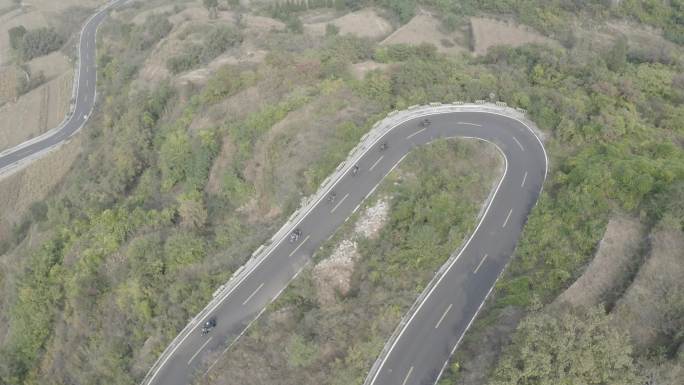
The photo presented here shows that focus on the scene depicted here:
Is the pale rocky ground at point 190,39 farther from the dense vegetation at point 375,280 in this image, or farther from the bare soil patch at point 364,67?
the dense vegetation at point 375,280

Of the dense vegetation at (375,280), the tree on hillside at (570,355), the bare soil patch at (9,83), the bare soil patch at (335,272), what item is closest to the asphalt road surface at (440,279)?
the dense vegetation at (375,280)

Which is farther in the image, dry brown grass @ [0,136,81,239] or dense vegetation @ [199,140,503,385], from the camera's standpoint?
dry brown grass @ [0,136,81,239]

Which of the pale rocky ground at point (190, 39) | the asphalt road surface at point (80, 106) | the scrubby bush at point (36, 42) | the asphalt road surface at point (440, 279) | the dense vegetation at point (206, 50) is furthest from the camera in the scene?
the scrubby bush at point (36, 42)

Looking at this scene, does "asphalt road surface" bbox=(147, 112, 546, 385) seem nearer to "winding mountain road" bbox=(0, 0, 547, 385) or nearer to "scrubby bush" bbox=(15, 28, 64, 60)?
"winding mountain road" bbox=(0, 0, 547, 385)

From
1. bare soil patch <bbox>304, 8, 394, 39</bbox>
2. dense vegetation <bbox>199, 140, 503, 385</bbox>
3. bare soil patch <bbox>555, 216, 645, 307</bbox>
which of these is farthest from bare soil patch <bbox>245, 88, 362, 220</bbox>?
bare soil patch <bbox>304, 8, 394, 39</bbox>

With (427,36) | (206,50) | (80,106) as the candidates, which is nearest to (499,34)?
(427,36)

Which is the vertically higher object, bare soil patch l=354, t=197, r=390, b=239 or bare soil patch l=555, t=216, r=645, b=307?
bare soil patch l=555, t=216, r=645, b=307

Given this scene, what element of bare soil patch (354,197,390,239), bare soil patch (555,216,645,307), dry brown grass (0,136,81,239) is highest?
bare soil patch (555,216,645,307)
